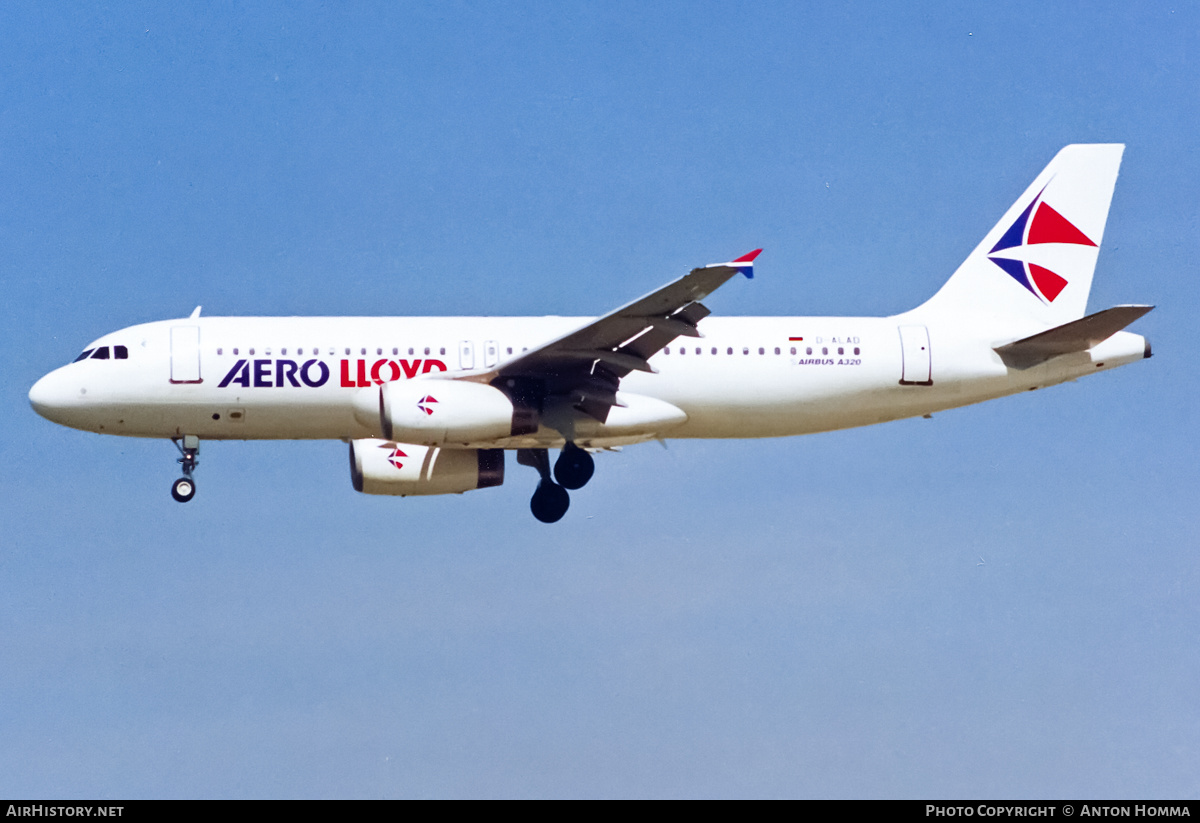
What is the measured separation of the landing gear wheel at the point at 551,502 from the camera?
1297 inches

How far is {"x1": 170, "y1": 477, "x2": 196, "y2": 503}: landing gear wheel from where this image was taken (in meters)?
31.5

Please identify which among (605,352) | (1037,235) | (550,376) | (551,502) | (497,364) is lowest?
(551,502)

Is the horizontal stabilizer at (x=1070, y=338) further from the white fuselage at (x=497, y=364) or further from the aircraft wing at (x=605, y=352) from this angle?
the aircraft wing at (x=605, y=352)

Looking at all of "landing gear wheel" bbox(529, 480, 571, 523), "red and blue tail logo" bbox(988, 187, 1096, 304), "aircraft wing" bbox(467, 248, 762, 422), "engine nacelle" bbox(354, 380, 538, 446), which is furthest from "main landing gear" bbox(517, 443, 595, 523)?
"red and blue tail logo" bbox(988, 187, 1096, 304)

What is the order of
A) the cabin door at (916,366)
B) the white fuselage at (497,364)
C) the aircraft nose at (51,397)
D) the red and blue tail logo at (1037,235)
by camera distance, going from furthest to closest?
the red and blue tail logo at (1037,235) → the cabin door at (916,366) → the aircraft nose at (51,397) → the white fuselage at (497,364)

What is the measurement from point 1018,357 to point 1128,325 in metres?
2.49

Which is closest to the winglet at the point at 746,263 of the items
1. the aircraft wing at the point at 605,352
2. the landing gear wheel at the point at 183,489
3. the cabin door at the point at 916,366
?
the aircraft wing at the point at 605,352

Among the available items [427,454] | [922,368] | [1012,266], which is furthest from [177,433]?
[1012,266]

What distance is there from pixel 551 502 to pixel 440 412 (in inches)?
187

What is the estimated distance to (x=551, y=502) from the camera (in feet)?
108

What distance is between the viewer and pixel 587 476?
32469 mm

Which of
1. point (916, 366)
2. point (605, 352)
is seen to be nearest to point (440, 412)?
point (605, 352)

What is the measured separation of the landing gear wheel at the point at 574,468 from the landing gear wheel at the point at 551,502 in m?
0.39

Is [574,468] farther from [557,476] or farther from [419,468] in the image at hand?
[419,468]
